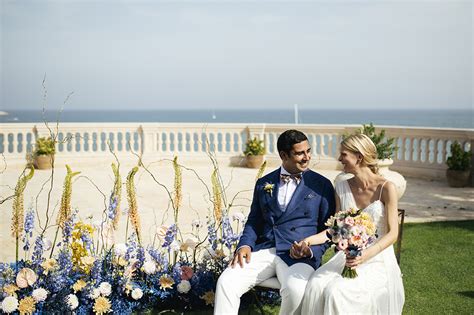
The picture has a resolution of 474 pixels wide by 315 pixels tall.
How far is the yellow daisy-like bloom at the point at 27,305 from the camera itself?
14.4ft

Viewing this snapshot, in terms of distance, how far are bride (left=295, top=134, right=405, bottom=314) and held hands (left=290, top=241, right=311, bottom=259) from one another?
0.06 metres

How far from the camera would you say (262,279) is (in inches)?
169

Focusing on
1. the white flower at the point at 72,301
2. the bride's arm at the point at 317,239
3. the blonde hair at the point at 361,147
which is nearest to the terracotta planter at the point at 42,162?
the white flower at the point at 72,301

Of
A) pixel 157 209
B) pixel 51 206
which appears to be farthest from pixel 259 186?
pixel 51 206

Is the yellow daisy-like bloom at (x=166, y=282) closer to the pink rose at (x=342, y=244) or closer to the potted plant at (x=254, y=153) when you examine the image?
the pink rose at (x=342, y=244)

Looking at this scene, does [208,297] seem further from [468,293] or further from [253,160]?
[253,160]

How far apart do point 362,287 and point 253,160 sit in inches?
434

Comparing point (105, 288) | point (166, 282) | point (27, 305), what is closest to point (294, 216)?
point (166, 282)

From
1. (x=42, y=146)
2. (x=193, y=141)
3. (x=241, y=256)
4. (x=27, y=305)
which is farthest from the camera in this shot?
(x=193, y=141)

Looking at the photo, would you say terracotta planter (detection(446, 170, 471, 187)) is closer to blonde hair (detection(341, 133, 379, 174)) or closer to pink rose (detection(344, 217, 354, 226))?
blonde hair (detection(341, 133, 379, 174))

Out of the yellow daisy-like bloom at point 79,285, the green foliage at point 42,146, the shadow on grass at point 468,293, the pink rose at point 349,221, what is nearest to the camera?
the pink rose at point 349,221

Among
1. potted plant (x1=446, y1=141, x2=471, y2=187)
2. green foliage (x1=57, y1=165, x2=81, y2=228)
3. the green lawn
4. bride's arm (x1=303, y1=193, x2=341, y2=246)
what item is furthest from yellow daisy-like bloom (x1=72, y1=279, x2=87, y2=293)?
potted plant (x1=446, y1=141, x2=471, y2=187)

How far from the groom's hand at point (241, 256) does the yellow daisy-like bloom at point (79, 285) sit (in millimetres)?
1182

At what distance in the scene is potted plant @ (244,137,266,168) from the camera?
586 inches
